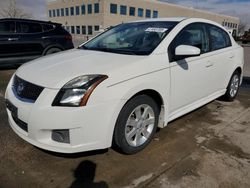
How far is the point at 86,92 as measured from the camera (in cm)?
226

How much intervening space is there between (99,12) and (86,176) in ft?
153

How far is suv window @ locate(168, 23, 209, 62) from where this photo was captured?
3.06 m

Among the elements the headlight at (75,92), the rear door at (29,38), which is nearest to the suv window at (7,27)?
the rear door at (29,38)

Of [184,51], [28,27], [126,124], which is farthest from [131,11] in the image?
[126,124]

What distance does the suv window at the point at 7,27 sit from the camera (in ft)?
23.7

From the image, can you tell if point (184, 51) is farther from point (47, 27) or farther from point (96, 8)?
point (96, 8)

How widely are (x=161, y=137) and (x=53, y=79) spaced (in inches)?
68.3

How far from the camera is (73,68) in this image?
2.54 m

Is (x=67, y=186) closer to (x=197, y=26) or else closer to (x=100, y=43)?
(x=100, y=43)

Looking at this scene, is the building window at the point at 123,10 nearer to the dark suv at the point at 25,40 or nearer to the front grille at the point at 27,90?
the dark suv at the point at 25,40

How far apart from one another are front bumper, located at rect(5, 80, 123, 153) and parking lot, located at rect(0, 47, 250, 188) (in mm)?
332

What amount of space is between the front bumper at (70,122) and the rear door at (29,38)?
Answer: 559cm

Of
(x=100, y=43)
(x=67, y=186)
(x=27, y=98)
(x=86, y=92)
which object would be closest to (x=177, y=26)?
(x=100, y=43)

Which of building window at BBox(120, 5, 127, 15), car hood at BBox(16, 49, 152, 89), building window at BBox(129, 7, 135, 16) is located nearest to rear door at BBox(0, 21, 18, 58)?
car hood at BBox(16, 49, 152, 89)
